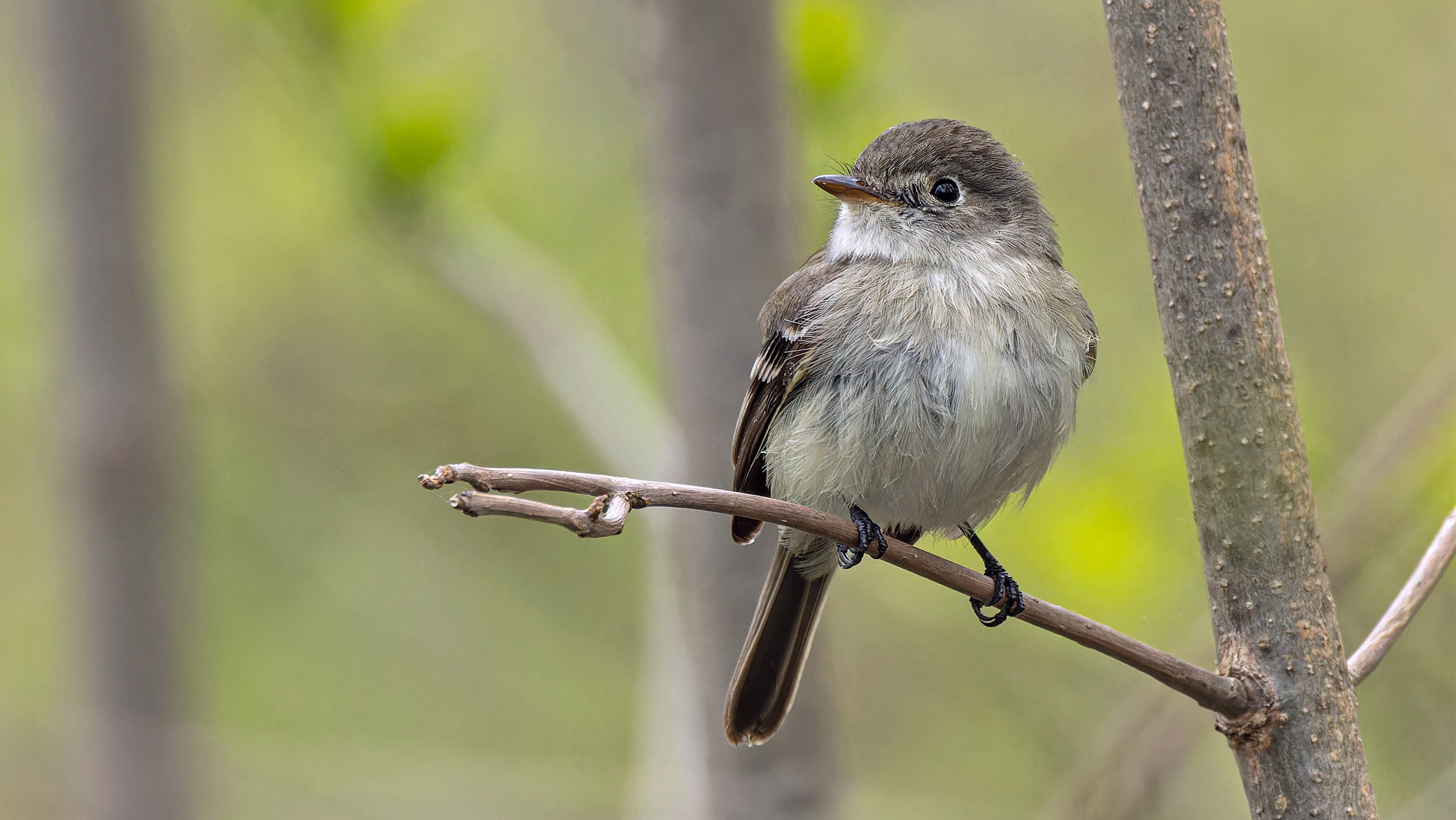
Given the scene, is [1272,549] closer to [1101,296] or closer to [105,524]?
[105,524]

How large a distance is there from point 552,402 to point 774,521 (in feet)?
14.5

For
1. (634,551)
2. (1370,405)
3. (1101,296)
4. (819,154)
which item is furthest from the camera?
(634,551)

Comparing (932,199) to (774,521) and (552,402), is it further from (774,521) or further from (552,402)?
(552,402)

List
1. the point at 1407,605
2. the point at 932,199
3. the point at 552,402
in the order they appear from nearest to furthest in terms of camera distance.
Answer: the point at 1407,605 < the point at 932,199 < the point at 552,402

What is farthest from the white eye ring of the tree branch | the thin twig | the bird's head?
the thin twig

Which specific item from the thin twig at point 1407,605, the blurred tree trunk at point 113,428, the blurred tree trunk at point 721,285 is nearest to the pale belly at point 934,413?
the blurred tree trunk at point 721,285

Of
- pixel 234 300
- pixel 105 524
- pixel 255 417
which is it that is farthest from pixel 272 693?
pixel 105 524

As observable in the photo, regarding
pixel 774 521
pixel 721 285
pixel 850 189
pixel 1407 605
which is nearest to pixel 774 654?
pixel 721 285

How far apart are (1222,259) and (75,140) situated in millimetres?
3059

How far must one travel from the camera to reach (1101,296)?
5.56m

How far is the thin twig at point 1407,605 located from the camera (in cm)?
217

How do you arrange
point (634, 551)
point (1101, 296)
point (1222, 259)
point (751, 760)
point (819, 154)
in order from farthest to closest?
1. point (634, 551)
2. point (1101, 296)
3. point (819, 154)
4. point (751, 760)
5. point (1222, 259)

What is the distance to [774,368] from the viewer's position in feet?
11.0

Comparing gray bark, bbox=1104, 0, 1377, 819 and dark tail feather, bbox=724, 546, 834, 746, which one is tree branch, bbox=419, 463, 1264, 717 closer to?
gray bark, bbox=1104, 0, 1377, 819
